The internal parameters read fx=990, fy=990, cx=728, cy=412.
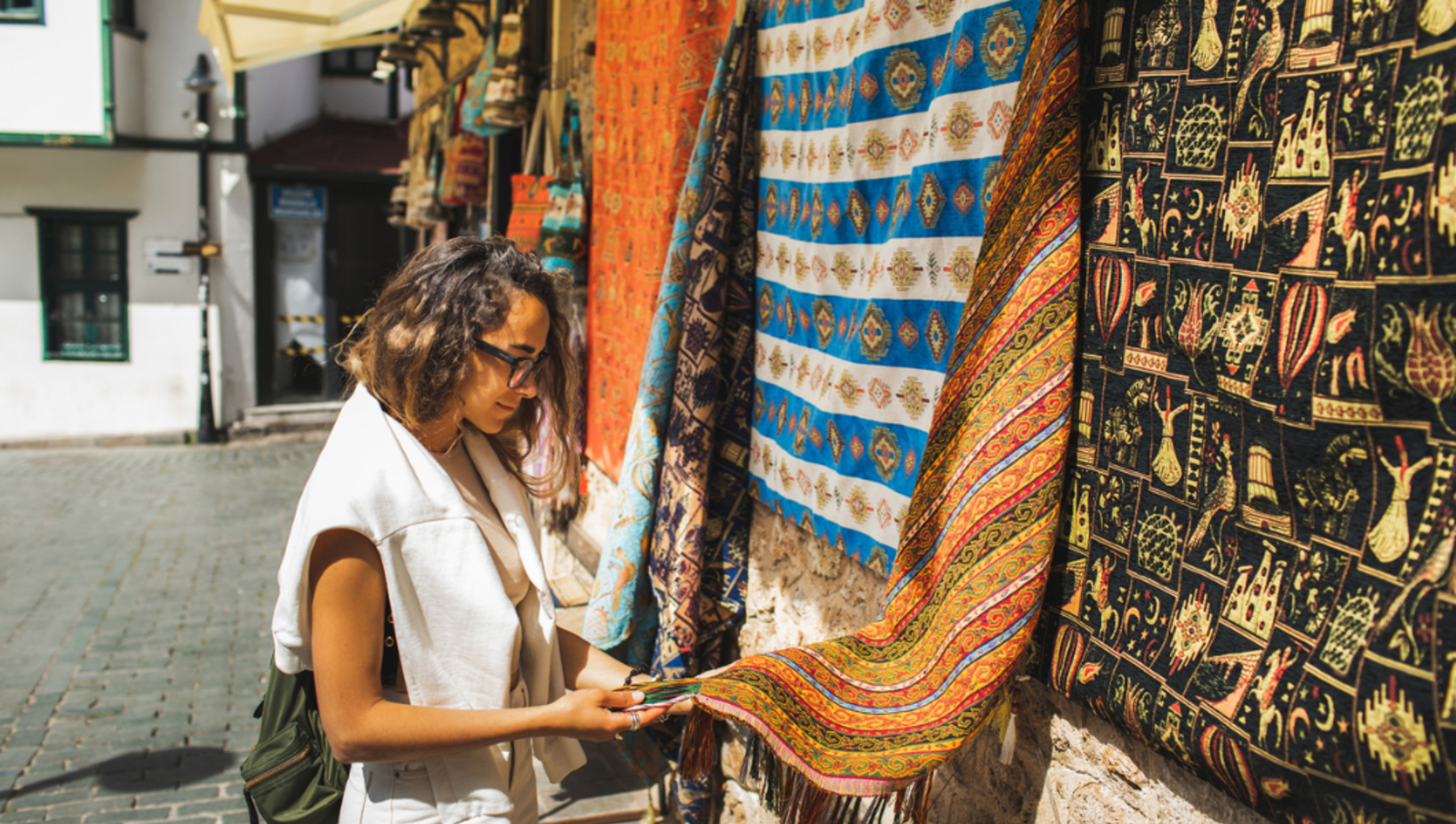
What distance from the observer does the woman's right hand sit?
175cm

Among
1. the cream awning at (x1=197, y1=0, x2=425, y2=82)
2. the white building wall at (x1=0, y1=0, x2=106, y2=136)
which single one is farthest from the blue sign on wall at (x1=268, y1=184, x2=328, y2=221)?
the cream awning at (x1=197, y1=0, x2=425, y2=82)

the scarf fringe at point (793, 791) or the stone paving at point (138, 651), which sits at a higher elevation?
the scarf fringe at point (793, 791)

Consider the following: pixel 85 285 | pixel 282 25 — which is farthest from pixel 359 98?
pixel 282 25

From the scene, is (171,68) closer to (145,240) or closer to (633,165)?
(145,240)

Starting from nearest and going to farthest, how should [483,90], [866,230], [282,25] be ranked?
1. [866,230]
2. [483,90]
3. [282,25]

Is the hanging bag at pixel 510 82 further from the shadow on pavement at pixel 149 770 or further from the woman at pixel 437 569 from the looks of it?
the woman at pixel 437 569

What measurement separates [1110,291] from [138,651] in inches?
225

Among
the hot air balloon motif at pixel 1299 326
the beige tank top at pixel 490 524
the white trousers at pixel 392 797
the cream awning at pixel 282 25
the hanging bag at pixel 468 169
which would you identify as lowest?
the white trousers at pixel 392 797

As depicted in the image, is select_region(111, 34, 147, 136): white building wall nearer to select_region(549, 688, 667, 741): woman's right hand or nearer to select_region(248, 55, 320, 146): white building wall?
select_region(248, 55, 320, 146): white building wall

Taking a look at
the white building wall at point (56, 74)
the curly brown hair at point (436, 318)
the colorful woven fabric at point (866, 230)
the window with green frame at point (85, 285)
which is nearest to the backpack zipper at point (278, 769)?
the curly brown hair at point (436, 318)

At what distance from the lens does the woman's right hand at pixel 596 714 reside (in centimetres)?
175

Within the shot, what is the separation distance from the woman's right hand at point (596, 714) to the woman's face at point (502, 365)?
0.54 meters

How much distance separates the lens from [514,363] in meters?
1.83

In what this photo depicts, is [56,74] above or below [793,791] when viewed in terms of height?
above
